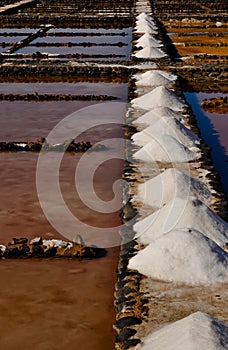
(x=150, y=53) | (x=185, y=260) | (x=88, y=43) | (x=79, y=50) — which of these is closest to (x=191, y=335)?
(x=185, y=260)

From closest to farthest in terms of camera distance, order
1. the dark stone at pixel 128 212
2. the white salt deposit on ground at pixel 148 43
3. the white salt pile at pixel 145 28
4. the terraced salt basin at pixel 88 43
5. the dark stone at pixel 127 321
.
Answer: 1. the dark stone at pixel 127 321
2. the dark stone at pixel 128 212
3. the white salt deposit on ground at pixel 148 43
4. the terraced salt basin at pixel 88 43
5. the white salt pile at pixel 145 28

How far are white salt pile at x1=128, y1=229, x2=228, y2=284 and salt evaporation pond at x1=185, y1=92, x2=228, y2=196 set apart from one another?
8.40ft

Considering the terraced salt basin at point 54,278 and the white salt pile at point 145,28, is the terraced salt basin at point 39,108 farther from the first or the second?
the white salt pile at point 145,28

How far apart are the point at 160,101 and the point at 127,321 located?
6958 mm

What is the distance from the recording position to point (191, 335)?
443cm

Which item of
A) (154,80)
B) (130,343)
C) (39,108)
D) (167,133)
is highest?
(154,80)

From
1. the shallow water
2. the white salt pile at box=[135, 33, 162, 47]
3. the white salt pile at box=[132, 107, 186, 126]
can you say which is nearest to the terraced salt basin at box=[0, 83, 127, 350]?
the white salt pile at box=[132, 107, 186, 126]

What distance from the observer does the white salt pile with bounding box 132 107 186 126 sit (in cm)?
1026

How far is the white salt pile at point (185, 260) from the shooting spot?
5602 millimetres

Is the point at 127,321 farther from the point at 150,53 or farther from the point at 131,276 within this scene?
the point at 150,53

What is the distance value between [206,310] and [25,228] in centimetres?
269

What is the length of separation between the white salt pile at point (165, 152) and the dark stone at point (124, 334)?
4051mm

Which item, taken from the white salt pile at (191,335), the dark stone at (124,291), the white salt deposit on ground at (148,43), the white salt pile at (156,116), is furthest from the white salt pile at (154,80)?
the white salt pile at (191,335)

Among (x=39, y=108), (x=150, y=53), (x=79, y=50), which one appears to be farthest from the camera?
(x=79, y=50)
